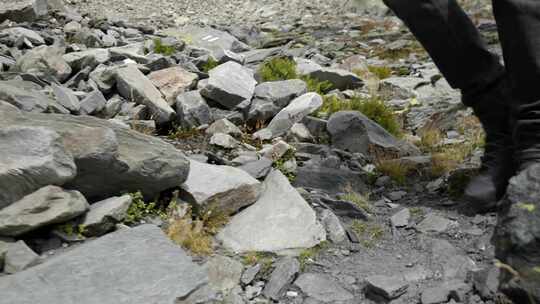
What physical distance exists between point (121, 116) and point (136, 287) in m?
2.83

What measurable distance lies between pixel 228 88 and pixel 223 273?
9.60 feet


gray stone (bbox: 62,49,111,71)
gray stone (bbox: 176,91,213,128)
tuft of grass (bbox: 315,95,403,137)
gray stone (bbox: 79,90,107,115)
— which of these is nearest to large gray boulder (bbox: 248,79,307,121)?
tuft of grass (bbox: 315,95,403,137)

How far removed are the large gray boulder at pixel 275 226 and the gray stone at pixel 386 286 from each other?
0.48 meters

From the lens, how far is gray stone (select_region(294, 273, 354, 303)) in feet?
9.22

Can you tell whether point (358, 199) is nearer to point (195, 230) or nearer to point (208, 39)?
point (195, 230)

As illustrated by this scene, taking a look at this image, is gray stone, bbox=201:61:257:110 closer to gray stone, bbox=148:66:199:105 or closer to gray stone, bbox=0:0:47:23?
gray stone, bbox=148:66:199:105

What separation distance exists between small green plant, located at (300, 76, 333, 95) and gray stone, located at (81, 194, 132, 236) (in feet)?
11.1

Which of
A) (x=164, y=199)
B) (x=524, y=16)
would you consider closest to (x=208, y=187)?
(x=164, y=199)

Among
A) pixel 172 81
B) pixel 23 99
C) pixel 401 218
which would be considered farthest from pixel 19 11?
pixel 401 218

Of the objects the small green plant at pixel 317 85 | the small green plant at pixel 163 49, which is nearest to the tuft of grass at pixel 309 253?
the small green plant at pixel 317 85

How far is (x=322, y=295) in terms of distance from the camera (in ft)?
9.25

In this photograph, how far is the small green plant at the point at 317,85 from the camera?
6.30 metres

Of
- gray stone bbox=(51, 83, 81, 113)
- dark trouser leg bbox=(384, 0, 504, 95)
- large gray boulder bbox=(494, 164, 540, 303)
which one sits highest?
dark trouser leg bbox=(384, 0, 504, 95)

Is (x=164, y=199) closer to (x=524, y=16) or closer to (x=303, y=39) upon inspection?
(x=524, y=16)
